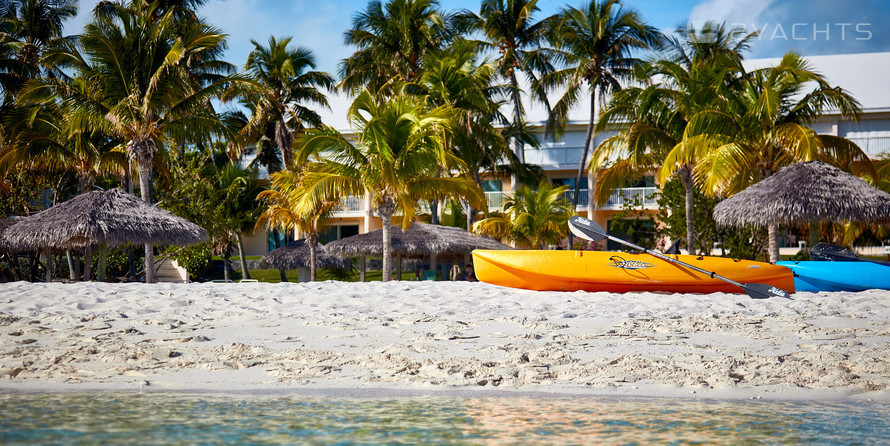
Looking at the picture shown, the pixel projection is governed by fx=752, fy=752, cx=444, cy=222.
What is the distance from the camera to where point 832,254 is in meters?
11.5

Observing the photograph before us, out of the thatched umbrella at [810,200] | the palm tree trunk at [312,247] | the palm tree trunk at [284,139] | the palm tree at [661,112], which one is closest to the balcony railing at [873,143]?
the palm tree at [661,112]

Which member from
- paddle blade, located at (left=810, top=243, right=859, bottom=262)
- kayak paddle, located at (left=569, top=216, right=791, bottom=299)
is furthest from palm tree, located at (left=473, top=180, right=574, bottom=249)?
kayak paddle, located at (left=569, top=216, right=791, bottom=299)

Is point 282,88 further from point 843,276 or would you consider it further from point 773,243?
point 843,276

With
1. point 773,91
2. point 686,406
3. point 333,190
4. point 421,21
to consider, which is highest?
point 421,21

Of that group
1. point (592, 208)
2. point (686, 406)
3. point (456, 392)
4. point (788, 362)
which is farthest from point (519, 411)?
point (592, 208)

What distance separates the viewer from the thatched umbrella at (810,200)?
13.1 m

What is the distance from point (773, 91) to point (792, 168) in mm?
1517

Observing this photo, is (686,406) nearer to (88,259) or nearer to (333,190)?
(333,190)

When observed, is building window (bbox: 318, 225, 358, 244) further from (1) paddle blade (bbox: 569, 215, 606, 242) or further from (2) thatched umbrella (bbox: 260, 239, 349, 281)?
(1) paddle blade (bbox: 569, 215, 606, 242)

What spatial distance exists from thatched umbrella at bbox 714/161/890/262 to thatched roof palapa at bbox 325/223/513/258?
249 inches

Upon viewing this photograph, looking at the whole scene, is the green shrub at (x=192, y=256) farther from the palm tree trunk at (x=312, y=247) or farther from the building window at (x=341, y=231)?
the building window at (x=341, y=231)

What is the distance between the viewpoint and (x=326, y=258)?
21688 millimetres

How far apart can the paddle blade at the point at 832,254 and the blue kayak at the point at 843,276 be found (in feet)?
0.81

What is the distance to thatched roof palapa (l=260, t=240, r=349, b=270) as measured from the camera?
21000 millimetres
